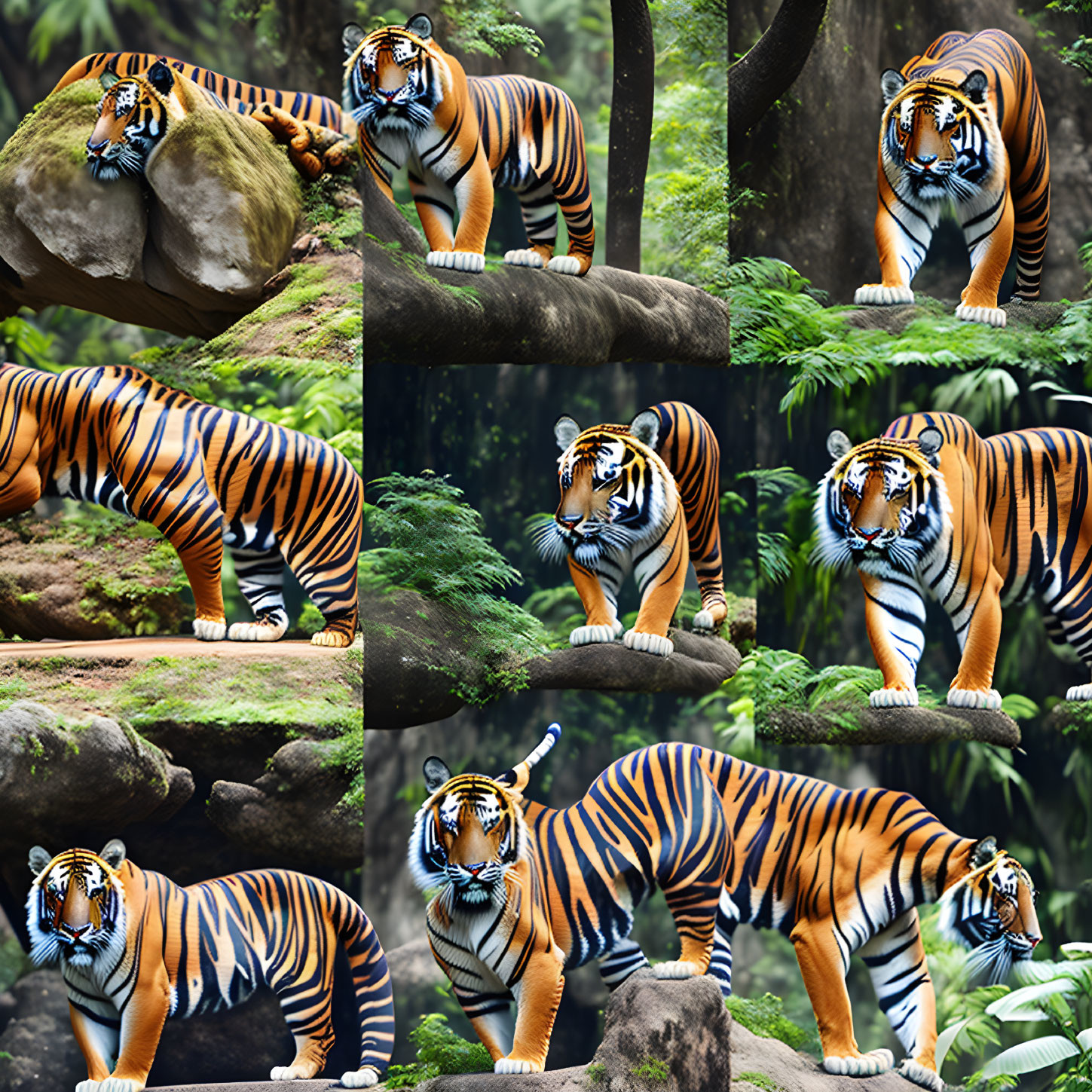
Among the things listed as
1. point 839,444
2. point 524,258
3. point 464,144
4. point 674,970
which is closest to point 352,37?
point 464,144

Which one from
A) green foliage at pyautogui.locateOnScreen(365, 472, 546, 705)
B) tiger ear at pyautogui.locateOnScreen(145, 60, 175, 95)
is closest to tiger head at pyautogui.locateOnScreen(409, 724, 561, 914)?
green foliage at pyautogui.locateOnScreen(365, 472, 546, 705)

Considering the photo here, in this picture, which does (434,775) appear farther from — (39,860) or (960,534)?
(960,534)

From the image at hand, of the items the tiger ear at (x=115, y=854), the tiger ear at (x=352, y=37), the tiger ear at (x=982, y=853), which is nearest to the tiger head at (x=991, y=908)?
the tiger ear at (x=982, y=853)

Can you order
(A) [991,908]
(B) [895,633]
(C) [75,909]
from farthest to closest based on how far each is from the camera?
(B) [895,633], (A) [991,908], (C) [75,909]

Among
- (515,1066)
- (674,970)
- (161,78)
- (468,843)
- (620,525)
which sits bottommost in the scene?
(515,1066)

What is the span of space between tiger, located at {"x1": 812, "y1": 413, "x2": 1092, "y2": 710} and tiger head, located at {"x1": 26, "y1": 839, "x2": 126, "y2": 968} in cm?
310

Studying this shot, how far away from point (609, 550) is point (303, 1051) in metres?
2.22

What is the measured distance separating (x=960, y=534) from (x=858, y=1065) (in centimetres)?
216

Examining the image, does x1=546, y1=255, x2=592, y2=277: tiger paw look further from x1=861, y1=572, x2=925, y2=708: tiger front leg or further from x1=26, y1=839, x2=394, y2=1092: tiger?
x1=26, y1=839, x2=394, y2=1092: tiger

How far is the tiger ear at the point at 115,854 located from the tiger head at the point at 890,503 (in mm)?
3036

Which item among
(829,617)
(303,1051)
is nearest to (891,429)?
(829,617)

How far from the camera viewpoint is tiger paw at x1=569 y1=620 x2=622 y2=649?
4.93 meters

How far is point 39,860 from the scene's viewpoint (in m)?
4.19

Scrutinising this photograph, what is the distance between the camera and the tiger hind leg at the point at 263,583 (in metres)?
4.61
